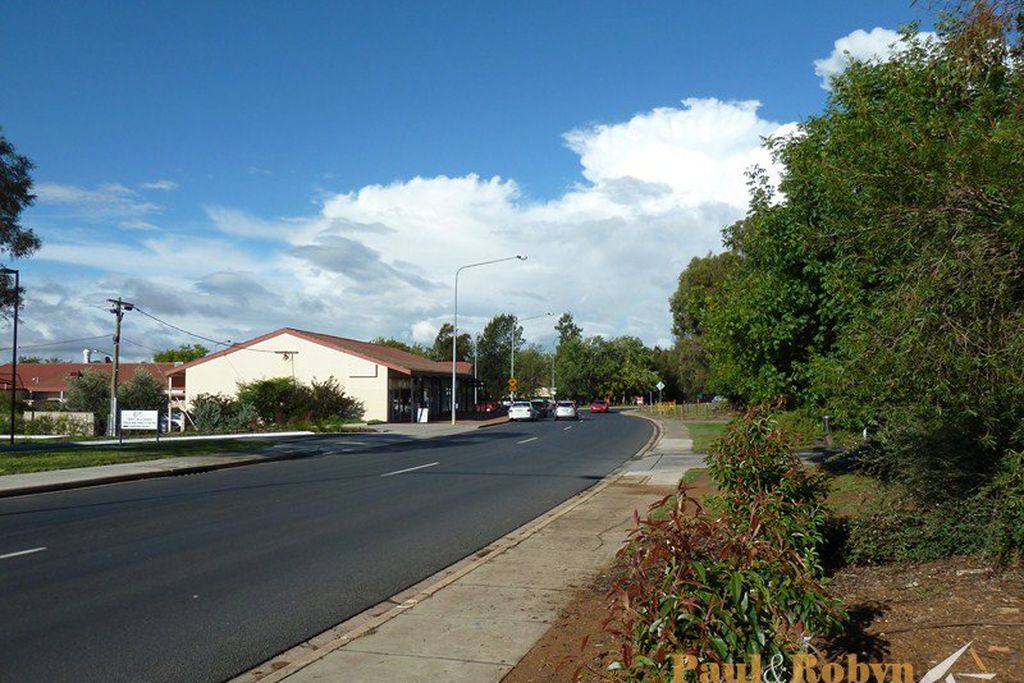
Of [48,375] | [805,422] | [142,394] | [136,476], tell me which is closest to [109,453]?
[136,476]

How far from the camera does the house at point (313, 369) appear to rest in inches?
2084

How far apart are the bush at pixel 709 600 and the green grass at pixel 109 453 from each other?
765 inches

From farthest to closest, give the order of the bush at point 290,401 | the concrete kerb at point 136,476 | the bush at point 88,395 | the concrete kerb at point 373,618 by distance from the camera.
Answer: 1. the bush at point 290,401
2. the bush at point 88,395
3. the concrete kerb at point 136,476
4. the concrete kerb at point 373,618

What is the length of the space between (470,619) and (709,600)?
4.01 m

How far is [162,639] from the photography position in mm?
6676

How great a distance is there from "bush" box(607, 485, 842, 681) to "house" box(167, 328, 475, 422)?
49403 mm

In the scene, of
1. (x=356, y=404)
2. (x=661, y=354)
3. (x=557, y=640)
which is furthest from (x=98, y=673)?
(x=661, y=354)

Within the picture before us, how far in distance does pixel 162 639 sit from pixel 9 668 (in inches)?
41.7

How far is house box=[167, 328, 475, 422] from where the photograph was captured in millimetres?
52938

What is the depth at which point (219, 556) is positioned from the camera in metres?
10.0

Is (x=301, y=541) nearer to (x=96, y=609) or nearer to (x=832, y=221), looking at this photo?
(x=96, y=609)

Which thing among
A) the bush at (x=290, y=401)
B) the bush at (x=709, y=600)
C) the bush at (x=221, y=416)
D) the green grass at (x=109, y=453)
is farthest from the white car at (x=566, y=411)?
the bush at (x=709, y=600)

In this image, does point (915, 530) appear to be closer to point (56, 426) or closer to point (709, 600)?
point (709, 600)

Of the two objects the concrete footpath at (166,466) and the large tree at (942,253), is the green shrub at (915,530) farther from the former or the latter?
the concrete footpath at (166,466)
